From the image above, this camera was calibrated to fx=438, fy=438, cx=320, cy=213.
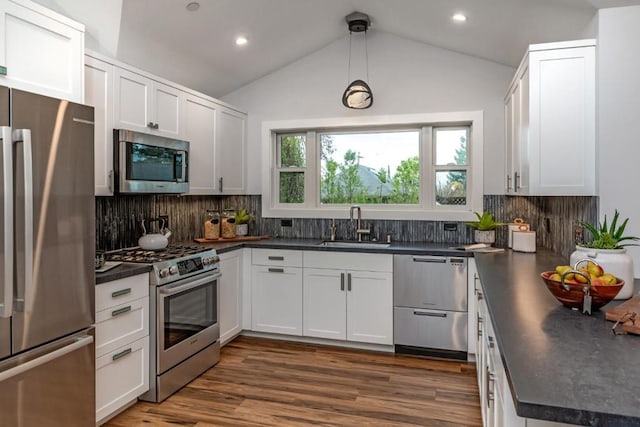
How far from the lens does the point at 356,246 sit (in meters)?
4.00

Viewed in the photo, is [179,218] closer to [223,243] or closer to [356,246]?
[223,243]

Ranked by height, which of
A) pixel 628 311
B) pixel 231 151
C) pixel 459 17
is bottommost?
pixel 628 311

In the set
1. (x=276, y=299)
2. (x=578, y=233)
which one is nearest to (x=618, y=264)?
(x=578, y=233)

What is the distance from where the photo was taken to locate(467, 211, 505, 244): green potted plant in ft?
12.5

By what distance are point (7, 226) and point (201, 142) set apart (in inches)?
90.2

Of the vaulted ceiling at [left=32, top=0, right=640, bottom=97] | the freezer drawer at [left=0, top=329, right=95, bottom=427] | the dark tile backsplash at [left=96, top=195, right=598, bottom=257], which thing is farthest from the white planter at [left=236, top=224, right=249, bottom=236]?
the freezer drawer at [left=0, top=329, right=95, bottom=427]

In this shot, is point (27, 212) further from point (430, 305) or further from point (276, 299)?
point (430, 305)

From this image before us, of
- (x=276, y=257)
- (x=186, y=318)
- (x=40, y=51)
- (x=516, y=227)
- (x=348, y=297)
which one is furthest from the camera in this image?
(x=276, y=257)

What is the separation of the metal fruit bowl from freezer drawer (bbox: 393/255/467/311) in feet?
5.89

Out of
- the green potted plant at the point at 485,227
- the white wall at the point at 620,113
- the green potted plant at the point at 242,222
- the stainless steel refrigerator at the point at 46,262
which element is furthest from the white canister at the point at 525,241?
the stainless steel refrigerator at the point at 46,262

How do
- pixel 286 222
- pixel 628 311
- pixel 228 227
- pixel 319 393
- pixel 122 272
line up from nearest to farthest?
pixel 628 311 → pixel 122 272 → pixel 319 393 → pixel 228 227 → pixel 286 222

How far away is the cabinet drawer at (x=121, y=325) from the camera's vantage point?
96.7 inches

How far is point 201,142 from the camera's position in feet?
12.8

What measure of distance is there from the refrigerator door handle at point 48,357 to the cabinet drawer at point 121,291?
250 mm
